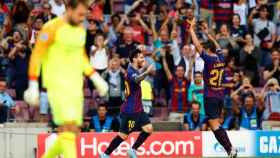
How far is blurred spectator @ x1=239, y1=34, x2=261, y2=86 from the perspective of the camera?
21219mm

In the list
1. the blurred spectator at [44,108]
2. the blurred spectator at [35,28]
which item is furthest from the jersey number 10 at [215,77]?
the blurred spectator at [35,28]

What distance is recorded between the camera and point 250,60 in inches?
835

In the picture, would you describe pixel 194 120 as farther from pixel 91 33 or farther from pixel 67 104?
pixel 67 104

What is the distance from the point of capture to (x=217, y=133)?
52.1 ft

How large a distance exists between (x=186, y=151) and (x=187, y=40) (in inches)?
157

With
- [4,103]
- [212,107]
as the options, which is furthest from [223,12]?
[212,107]

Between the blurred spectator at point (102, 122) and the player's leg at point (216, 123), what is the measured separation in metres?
3.69

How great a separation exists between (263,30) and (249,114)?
317 cm

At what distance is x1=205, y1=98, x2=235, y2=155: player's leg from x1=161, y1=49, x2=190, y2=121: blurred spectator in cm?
420

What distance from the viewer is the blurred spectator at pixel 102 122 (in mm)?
19188

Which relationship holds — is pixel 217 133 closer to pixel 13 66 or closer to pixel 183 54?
pixel 183 54

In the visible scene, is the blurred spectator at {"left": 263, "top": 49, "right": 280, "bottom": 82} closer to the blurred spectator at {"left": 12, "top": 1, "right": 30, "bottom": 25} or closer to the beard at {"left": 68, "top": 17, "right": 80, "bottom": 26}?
the blurred spectator at {"left": 12, "top": 1, "right": 30, "bottom": 25}

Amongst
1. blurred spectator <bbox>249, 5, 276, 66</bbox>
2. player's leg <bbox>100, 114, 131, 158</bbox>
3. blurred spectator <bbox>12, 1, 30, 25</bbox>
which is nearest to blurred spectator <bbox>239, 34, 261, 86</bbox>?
blurred spectator <bbox>249, 5, 276, 66</bbox>

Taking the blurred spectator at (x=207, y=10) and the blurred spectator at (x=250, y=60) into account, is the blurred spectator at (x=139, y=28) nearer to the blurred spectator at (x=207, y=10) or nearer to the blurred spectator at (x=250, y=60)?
the blurred spectator at (x=207, y=10)
